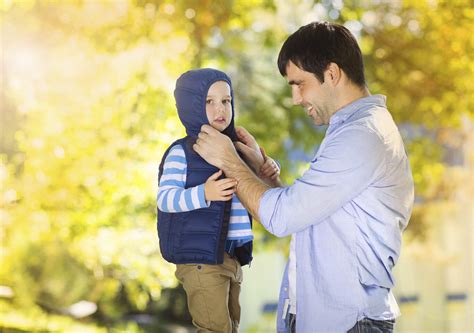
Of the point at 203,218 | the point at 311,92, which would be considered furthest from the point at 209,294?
the point at 311,92

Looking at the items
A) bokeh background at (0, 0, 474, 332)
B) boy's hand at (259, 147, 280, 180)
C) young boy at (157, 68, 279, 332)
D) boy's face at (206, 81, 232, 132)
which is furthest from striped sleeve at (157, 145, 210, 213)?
bokeh background at (0, 0, 474, 332)

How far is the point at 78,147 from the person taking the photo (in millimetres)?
4363

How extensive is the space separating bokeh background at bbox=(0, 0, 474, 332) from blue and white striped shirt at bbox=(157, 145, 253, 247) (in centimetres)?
239

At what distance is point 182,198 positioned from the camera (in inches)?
70.1

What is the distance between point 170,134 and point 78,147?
1.74ft

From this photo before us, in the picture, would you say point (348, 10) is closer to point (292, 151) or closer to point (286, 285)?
point (292, 151)

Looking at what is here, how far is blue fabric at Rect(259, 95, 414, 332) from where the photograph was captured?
1.63 meters

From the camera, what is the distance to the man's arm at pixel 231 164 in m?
1.71

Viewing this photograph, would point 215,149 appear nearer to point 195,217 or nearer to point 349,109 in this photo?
point 195,217

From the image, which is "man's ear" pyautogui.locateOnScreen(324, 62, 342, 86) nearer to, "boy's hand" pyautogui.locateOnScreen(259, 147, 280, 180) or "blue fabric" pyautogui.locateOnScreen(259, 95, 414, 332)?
"blue fabric" pyautogui.locateOnScreen(259, 95, 414, 332)

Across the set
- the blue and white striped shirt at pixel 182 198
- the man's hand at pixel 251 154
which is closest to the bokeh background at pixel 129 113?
the man's hand at pixel 251 154

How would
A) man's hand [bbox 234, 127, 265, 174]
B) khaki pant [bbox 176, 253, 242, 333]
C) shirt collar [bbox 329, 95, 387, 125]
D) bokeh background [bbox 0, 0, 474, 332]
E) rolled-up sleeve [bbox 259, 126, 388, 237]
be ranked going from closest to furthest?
rolled-up sleeve [bbox 259, 126, 388, 237] → shirt collar [bbox 329, 95, 387, 125] → khaki pant [bbox 176, 253, 242, 333] → man's hand [bbox 234, 127, 265, 174] → bokeh background [bbox 0, 0, 474, 332]

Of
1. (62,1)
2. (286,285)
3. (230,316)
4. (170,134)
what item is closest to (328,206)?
(286,285)

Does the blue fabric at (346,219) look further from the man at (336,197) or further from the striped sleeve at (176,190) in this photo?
the striped sleeve at (176,190)
